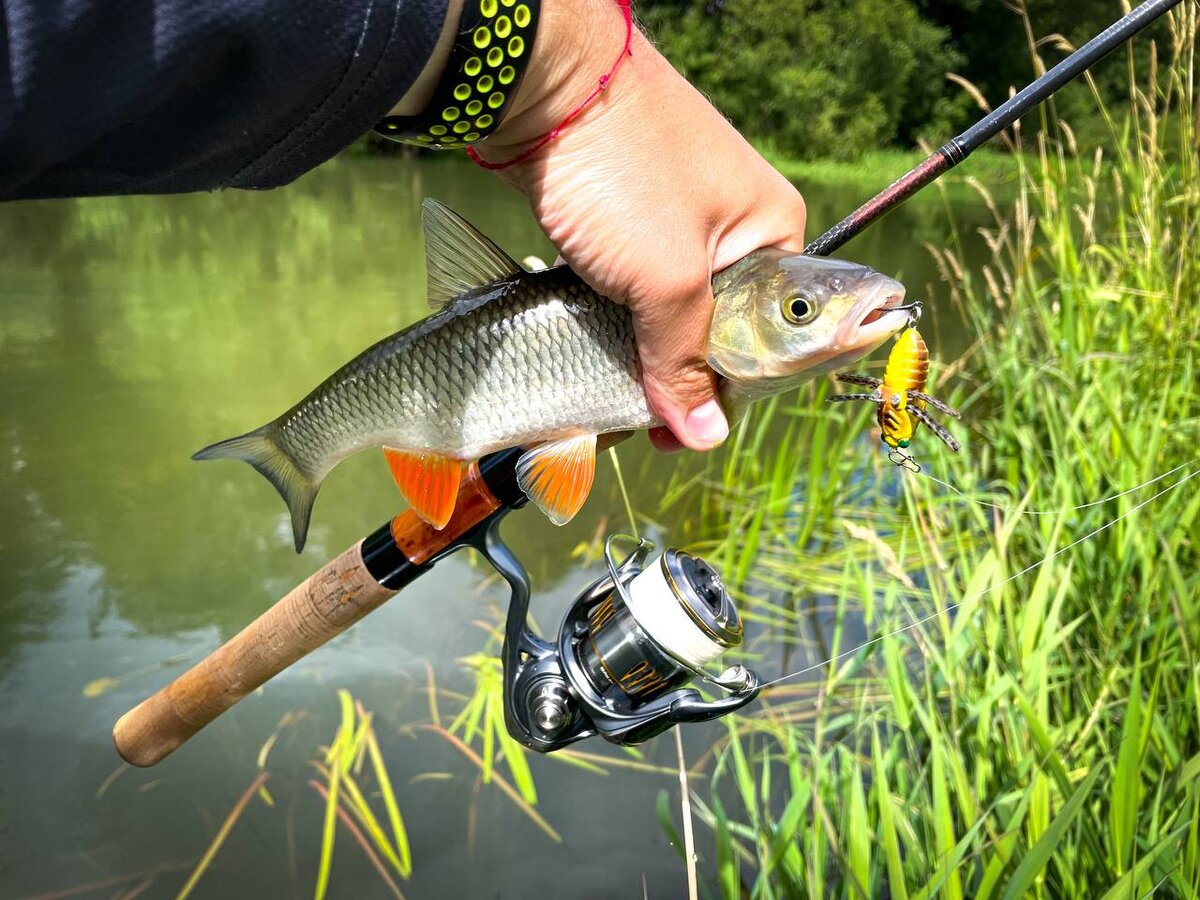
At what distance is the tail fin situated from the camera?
59.9 inches

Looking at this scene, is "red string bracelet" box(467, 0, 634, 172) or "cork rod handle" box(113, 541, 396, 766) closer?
"red string bracelet" box(467, 0, 634, 172)

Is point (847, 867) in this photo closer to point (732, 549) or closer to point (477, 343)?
point (477, 343)

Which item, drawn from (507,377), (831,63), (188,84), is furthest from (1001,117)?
(831,63)

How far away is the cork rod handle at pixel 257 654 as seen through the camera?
5.26 ft

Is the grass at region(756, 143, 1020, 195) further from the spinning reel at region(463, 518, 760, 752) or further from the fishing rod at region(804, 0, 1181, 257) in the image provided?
the spinning reel at region(463, 518, 760, 752)

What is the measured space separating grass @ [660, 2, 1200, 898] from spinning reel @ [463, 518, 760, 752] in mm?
365

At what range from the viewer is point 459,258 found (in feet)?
4.71

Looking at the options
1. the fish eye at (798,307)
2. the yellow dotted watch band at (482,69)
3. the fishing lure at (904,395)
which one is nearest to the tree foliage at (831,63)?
the fishing lure at (904,395)

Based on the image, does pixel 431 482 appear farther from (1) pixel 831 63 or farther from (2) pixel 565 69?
(1) pixel 831 63

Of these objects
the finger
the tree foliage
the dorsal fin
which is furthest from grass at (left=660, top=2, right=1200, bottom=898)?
the tree foliage

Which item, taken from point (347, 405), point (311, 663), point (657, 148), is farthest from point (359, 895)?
point (657, 148)

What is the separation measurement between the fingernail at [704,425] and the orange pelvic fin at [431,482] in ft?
1.07

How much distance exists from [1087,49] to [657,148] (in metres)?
0.61

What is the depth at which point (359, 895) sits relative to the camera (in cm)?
238
